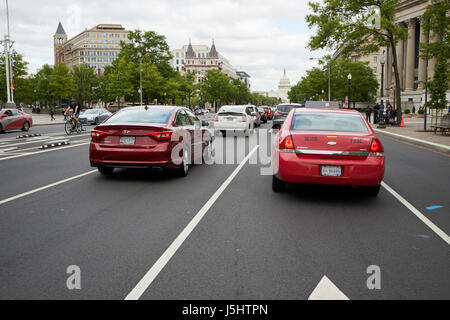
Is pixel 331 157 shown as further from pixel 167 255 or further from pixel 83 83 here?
pixel 83 83

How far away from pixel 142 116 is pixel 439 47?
701 inches

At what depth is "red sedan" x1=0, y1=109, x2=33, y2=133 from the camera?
26.7m

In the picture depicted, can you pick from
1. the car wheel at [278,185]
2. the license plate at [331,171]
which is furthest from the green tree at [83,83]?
the license plate at [331,171]

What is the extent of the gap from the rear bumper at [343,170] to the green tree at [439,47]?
16.6 m

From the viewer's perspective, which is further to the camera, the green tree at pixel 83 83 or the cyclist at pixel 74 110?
the green tree at pixel 83 83

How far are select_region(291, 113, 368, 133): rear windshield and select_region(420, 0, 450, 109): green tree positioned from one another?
617 inches

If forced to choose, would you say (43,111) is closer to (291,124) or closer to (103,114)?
(103,114)

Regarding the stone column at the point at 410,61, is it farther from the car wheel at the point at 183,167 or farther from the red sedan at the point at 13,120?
the car wheel at the point at 183,167

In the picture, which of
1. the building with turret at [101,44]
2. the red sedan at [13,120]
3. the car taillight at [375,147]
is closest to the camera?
the car taillight at [375,147]

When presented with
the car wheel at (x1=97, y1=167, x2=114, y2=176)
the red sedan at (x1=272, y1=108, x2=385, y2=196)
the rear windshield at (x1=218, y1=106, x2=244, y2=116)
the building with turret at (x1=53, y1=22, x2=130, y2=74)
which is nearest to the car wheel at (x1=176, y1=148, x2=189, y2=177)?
the car wheel at (x1=97, y1=167, x2=114, y2=176)

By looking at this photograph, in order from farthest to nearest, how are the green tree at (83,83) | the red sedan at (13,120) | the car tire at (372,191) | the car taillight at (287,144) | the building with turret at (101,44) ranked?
the building with turret at (101,44) → the green tree at (83,83) → the red sedan at (13,120) → the car tire at (372,191) → the car taillight at (287,144)

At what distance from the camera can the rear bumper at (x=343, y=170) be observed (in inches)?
290

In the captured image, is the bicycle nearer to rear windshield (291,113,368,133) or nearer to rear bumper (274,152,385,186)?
rear windshield (291,113,368,133)
